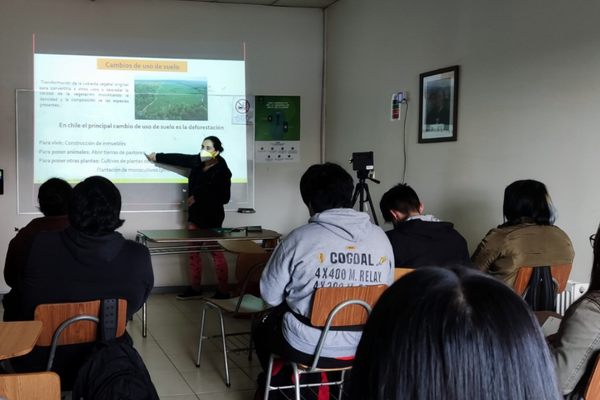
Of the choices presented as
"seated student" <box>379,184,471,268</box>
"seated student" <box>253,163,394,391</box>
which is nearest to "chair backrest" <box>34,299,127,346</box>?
"seated student" <box>253,163,394,391</box>

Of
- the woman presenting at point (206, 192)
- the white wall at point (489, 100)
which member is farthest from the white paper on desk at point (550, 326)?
the woman presenting at point (206, 192)

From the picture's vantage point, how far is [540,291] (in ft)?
9.71

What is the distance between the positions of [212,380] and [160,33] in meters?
3.54

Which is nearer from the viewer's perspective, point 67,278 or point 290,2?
point 67,278

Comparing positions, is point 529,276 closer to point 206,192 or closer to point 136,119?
point 206,192

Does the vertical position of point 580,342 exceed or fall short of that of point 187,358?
it exceeds it

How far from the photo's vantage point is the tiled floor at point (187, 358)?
3.43 metres

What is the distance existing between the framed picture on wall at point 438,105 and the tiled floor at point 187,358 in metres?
2.00

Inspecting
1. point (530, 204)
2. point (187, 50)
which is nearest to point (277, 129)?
point (187, 50)

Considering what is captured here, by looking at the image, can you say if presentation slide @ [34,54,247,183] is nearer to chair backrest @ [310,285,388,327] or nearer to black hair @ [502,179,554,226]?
black hair @ [502,179,554,226]

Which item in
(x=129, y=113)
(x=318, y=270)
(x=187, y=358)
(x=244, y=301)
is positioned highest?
(x=129, y=113)

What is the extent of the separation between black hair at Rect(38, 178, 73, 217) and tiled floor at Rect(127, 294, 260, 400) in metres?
1.12

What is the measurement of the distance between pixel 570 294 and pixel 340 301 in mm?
1419

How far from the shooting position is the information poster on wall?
20.3ft
